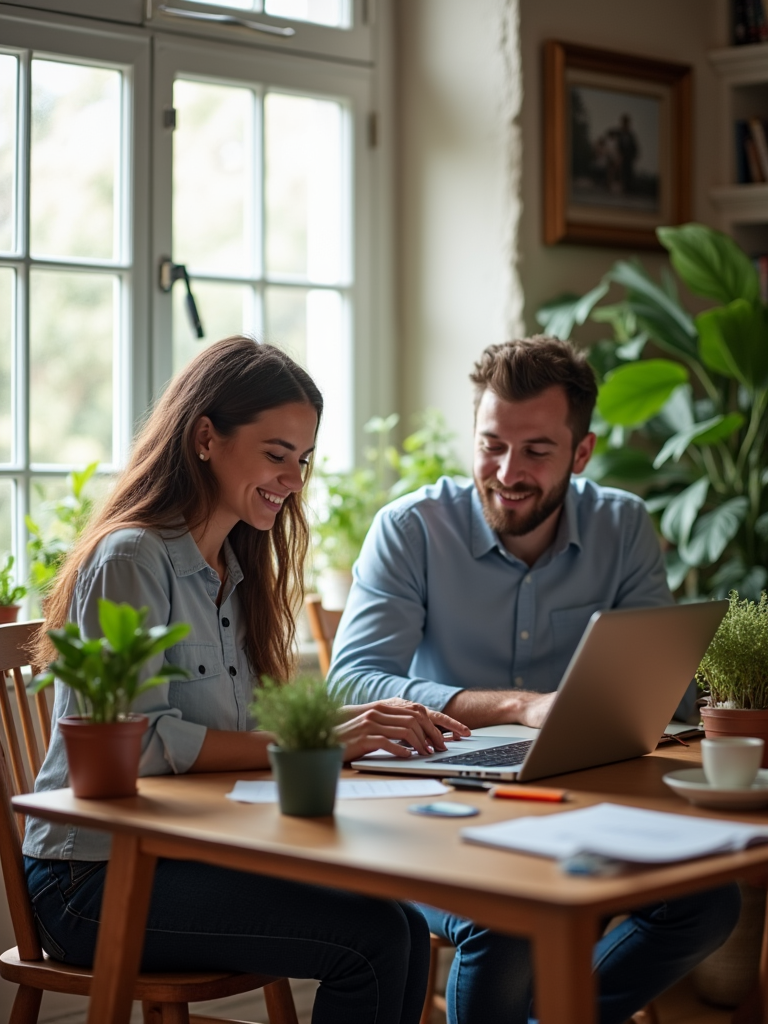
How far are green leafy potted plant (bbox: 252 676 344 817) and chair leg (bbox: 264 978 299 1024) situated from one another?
2.32ft

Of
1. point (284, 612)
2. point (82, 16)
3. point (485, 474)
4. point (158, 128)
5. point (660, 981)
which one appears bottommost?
point (660, 981)

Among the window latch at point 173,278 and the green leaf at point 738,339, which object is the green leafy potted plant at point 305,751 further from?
the green leaf at point 738,339

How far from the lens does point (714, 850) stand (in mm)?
1265

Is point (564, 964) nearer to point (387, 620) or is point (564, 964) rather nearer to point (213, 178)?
point (387, 620)

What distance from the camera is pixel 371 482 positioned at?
3.41 metres

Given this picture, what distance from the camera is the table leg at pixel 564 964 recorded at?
1.10m

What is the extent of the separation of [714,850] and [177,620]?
831 millimetres

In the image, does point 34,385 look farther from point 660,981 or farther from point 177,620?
point 660,981

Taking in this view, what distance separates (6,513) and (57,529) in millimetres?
147

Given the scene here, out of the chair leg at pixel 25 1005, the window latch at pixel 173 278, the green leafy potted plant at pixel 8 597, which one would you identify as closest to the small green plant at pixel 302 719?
the chair leg at pixel 25 1005

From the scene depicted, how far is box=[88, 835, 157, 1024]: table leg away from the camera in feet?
4.73

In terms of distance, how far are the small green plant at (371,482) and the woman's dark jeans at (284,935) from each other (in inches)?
61.8

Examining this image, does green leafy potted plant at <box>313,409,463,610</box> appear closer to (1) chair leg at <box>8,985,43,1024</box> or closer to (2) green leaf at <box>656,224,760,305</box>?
(2) green leaf at <box>656,224,760,305</box>

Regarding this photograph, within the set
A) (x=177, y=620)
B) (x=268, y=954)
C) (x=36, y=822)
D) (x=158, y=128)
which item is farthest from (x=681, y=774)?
(x=158, y=128)
